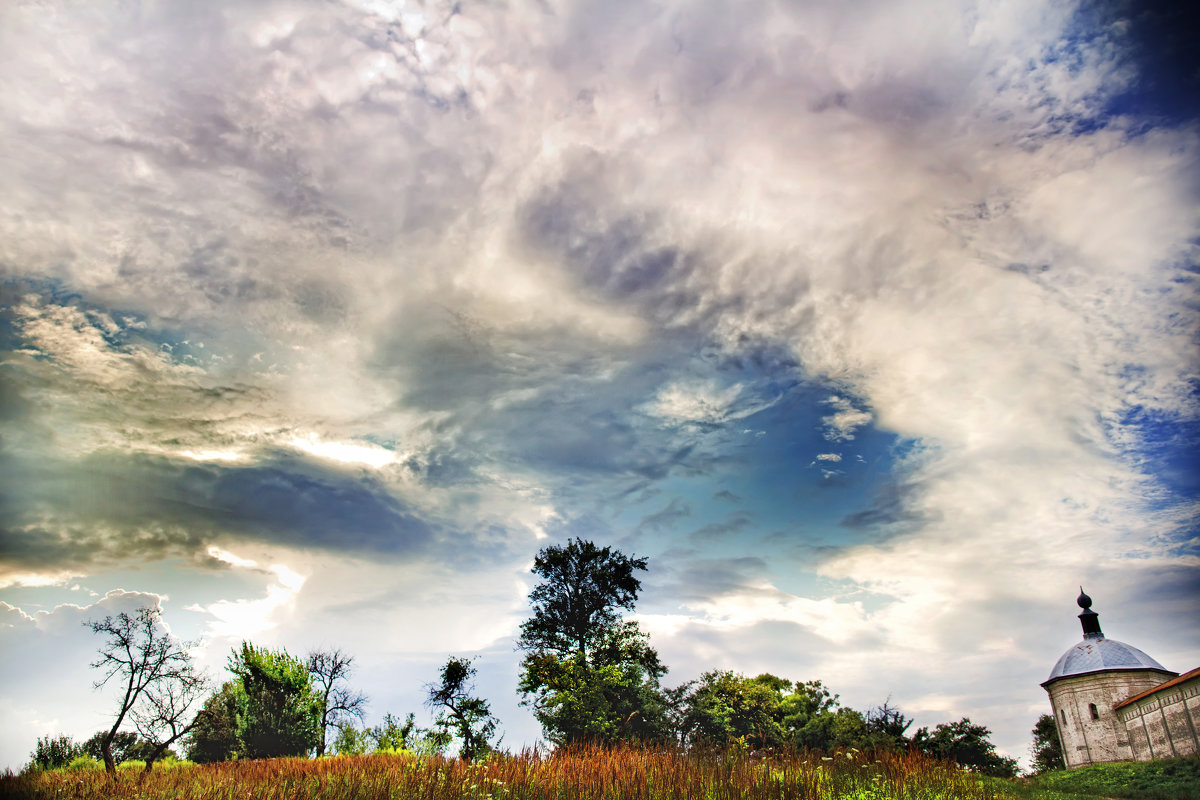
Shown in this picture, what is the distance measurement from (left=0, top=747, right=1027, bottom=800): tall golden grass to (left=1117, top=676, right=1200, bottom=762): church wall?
4694 centimetres

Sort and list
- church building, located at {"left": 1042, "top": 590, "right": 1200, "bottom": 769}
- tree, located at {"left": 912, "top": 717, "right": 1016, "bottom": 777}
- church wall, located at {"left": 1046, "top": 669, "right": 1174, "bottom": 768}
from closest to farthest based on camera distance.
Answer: tree, located at {"left": 912, "top": 717, "right": 1016, "bottom": 777}
church building, located at {"left": 1042, "top": 590, "right": 1200, "bottom": 769}
church wall, located at {"left": 1046, "top": 669, "right": 1174, "bottom": 768}

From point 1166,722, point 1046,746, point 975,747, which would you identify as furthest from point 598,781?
point 1046,746

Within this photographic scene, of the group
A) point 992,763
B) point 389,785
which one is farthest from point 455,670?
point 389,785

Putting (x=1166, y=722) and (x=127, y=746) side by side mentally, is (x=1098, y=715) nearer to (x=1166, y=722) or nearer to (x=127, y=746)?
(x=1166, y=722)

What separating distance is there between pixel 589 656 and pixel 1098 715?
51095 mm

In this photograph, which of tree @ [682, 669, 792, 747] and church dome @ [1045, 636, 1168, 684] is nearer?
tree @ [682, 669, 792, 747]

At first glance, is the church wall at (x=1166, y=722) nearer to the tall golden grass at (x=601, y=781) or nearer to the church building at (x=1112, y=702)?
the church building at (x=1112, y=702)

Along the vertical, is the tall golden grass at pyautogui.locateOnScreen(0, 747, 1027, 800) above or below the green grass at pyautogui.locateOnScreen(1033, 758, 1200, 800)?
above

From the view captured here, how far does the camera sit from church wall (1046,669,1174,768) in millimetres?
55281

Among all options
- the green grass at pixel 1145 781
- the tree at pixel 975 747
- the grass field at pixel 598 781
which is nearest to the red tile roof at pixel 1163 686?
the green grass at pixel 1145 781

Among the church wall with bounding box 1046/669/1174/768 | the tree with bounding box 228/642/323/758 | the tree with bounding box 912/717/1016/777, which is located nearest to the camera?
the tree with bounding box 912/717/1016/777

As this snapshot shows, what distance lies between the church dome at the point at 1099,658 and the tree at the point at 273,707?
71.2m

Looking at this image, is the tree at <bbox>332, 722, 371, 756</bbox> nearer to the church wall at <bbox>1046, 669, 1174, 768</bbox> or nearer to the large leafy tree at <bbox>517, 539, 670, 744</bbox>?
the large leafy tree at <bbox>517, 539, 670, 744</bbox>

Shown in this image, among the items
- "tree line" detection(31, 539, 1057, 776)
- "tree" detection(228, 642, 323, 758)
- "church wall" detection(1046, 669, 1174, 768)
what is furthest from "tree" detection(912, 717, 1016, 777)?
"tree" detection(228, 642, 323, 758)
